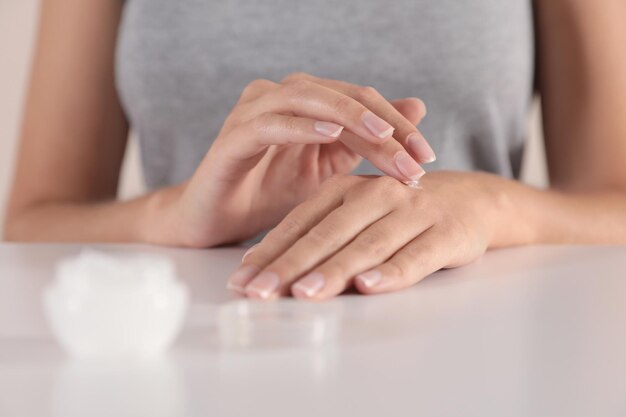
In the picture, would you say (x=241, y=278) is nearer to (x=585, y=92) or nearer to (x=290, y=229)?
(x=290, y=229)

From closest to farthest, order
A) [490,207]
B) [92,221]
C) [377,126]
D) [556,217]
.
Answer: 1. [377,126]
2. [490,207]
3. [556,217]
4. [92,221]

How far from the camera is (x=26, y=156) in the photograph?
1.33 meters

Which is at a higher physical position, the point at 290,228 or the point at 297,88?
the point at 297,88

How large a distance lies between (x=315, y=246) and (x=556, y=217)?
394mm

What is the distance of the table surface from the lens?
0.38 metres

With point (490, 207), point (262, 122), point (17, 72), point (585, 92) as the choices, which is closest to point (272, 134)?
point (262, 122)

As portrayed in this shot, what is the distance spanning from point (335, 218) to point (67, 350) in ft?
0.89

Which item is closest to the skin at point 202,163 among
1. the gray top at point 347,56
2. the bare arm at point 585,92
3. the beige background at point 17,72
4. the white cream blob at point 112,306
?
the gray top at point 347,56

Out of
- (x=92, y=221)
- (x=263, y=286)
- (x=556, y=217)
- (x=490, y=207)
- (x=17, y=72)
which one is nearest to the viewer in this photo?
(x=263, y=286)

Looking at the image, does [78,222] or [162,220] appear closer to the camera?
[162,220]

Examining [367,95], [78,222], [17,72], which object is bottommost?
[78,222]

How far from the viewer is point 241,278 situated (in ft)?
2.05

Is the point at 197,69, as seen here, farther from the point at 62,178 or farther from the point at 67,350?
the point at 67,350

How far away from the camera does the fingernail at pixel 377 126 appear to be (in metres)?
0.71
